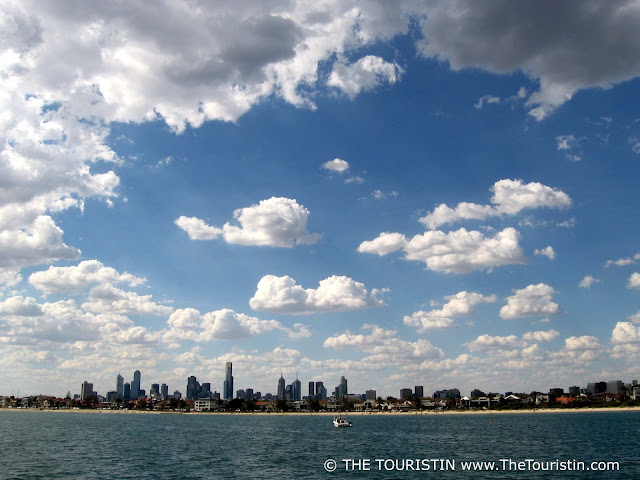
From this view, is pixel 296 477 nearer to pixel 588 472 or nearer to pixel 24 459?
pixel 588 472

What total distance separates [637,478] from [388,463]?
35.3 metres

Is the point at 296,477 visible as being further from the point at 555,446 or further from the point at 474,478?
the point at 555,446

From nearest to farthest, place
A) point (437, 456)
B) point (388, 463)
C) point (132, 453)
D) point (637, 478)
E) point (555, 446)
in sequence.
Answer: point (637, 478) < point (388, 463) < point (437, 456) < point (132, 453) < point (555, 446)

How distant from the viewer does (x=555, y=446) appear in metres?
110

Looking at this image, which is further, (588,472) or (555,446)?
(555,446)

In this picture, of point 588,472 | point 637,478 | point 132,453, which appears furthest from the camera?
point 132,453

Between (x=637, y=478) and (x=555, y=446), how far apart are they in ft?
149

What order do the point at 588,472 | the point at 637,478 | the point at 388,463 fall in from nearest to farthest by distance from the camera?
1. the point at 637,478
2. the point at 588,472
3. the point at 388,463

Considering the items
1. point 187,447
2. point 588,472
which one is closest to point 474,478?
point 588,472

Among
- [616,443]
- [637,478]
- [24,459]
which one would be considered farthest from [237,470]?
[616,443]

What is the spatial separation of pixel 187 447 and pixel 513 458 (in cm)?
6931

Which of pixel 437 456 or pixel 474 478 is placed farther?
pixel 437 456

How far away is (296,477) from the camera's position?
235 feet

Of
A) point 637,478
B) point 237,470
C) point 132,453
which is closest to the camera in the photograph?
point 637,478
